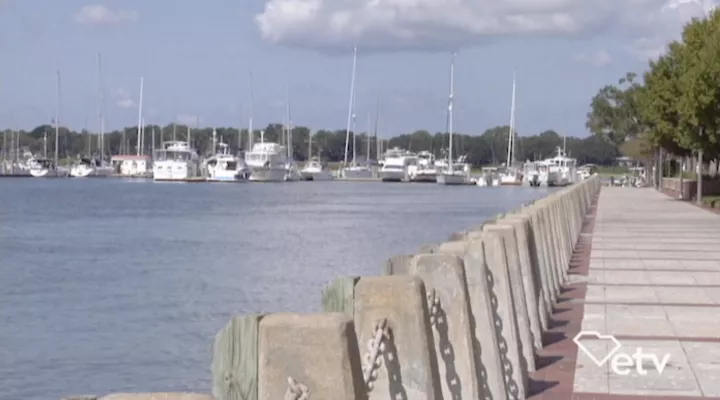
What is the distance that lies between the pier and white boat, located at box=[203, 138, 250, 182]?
372 feet

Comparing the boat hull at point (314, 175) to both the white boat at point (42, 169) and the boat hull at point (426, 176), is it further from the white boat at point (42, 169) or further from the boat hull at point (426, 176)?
the white boat at point (42, 169)

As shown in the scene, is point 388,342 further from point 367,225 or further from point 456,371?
point 367,225

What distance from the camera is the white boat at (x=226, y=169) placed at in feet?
453

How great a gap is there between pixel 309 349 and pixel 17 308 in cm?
2192

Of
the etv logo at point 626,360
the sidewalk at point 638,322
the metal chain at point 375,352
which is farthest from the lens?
the etv logo at point 626,360

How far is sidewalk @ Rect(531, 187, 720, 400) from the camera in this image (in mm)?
11797

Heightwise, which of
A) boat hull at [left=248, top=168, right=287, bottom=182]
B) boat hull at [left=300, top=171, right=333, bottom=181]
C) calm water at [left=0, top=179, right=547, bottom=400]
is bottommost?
boat hull at [left=300, top=171, right=333, bottom=181]

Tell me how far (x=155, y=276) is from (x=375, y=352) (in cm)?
2738

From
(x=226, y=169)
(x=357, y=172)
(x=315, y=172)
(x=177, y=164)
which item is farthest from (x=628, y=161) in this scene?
(x=177, y=164)

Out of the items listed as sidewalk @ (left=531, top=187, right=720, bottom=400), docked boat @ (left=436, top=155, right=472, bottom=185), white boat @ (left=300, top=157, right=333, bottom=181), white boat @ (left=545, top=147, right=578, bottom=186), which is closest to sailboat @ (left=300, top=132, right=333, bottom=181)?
white boat @ (left=300, top=157, right=333, bottom=181)

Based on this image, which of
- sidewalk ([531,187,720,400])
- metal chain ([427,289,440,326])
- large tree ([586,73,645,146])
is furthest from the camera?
large tree ([586,73,645,146])

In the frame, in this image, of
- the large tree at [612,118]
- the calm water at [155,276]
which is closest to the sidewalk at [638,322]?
the calm water at [155,276]

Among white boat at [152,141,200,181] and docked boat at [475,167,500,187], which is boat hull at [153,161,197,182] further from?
docked boat at [475,167,500,187]

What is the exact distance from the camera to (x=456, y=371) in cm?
893
